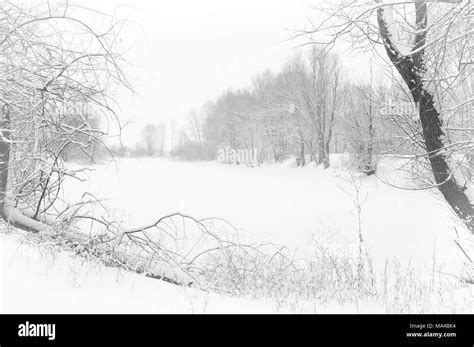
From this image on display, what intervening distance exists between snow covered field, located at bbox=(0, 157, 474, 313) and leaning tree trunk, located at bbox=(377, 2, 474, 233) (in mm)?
1039

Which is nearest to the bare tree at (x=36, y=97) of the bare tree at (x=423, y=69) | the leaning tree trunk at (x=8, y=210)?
the leaning tree trunk at (x=8, y=210)

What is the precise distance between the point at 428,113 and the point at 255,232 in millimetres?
10828

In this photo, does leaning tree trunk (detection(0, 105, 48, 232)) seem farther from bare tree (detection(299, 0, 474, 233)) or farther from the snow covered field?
bare tree (detection(299, 0, 474, 233))

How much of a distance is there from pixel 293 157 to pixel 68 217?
1525 inches

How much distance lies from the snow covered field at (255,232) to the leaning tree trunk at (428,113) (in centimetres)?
104

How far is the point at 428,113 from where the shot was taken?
5.25 metres

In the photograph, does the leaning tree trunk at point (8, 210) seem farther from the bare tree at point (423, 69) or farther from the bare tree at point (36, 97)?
the bare tree at point (423, 69)

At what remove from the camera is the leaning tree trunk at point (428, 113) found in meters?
5.11

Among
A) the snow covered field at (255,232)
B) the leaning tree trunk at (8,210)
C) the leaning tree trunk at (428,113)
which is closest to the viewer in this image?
the snow covered field at (255,232)

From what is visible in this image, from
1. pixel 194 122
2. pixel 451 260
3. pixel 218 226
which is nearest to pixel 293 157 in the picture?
pixel 218 226

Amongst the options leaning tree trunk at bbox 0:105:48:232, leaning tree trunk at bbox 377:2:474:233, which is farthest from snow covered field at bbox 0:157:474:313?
leaning tree trunk at bbox 377:2:474:233

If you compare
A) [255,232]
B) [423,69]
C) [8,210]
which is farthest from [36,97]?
[255,232]
